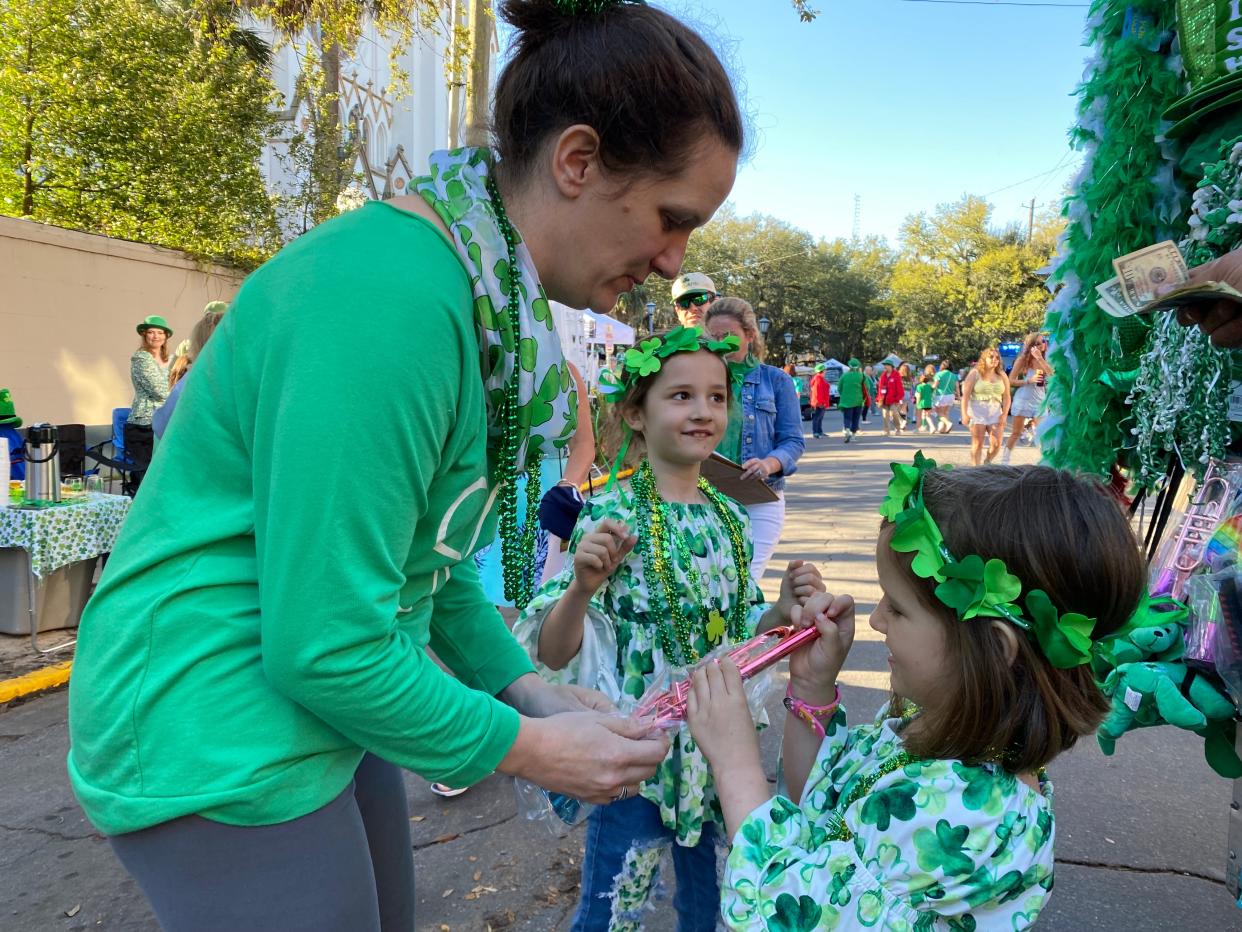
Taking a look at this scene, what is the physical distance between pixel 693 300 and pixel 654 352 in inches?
102

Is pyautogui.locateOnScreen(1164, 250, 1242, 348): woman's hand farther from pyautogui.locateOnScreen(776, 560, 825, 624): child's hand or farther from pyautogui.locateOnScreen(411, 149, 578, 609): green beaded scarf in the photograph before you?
pyautogui.locateOnScreen(411, 149, 578, 609): green beaded scarf

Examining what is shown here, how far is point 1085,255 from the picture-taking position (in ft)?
8.73

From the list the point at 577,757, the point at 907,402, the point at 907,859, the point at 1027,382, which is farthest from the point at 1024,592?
the point at 907,402

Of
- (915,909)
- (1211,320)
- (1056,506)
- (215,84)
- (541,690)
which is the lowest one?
(915,909)

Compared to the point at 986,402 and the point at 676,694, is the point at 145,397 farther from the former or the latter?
the point at 986,402

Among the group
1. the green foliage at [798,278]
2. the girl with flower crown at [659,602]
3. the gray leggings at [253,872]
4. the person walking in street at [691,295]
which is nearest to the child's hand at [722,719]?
the girl with flower crown at [659,602]

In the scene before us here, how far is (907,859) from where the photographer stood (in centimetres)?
128

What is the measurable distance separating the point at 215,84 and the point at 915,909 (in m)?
17.5

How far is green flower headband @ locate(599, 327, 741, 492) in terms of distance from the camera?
2.55 m

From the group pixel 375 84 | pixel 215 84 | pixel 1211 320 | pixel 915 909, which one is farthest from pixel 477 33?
pixel 375 84

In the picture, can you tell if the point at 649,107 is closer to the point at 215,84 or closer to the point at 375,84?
the point at 215,84

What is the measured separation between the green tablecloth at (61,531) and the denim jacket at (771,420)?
3726mm

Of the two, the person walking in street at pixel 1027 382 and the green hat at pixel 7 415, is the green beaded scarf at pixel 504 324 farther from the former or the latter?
the person walking in street at pixel 1027 382

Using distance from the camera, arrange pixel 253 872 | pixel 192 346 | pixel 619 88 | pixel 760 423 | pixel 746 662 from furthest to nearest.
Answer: pixel 192 346 → pixel 760 423 → pixel 746 662 → pixel 619 88 → pixel 253 872
